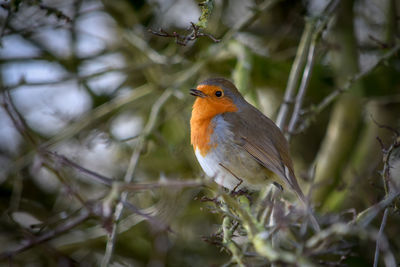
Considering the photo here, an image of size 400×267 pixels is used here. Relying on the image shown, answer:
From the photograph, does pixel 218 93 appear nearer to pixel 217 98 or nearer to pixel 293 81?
pixel 217 98

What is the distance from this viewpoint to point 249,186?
11.7ft

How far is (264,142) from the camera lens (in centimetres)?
346

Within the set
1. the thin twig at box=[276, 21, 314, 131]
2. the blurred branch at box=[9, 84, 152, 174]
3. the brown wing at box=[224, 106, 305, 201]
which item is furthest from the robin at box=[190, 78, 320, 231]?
the blurred branch at box=[9, 84, 152, 174]

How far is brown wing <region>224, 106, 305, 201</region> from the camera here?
3.39m

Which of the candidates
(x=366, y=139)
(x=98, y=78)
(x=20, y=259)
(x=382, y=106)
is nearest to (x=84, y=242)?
(x=20, y=259)

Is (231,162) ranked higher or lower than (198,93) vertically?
lower

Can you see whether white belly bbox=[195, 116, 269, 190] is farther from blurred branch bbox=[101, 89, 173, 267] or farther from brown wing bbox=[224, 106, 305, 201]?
blurred branch bbox=[101, 89, 173, 267]

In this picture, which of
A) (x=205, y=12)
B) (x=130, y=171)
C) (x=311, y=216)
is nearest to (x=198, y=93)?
(x=130, y=171)

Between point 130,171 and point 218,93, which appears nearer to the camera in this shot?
point 130,171

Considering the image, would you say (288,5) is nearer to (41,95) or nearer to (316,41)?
(316,41)

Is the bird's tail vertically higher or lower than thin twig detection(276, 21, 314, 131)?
lower

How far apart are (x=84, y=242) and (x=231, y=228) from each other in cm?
215

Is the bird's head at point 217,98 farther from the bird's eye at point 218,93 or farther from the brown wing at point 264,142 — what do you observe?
the brown wing at point 264,142

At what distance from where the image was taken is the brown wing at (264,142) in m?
3.39
